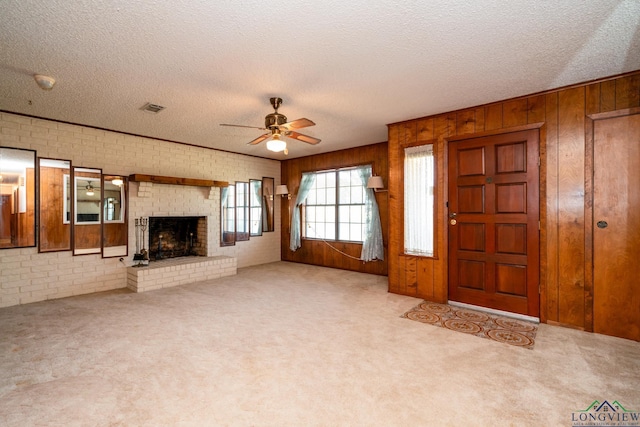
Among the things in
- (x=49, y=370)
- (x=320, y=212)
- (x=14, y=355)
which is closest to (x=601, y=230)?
(x=320, y=212)

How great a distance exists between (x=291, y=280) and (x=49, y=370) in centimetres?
338

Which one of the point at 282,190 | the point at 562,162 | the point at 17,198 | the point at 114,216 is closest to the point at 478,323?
the point at 562,162

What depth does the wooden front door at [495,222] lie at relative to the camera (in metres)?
3.32

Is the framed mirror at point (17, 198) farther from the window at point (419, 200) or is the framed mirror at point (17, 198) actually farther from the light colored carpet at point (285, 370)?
the window at point (419, 200)

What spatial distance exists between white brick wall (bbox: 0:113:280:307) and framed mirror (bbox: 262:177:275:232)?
1.32 ft

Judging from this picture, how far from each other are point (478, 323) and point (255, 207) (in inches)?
203

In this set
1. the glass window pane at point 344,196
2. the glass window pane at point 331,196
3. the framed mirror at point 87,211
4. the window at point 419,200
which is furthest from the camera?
the glass window pane at point 331,196

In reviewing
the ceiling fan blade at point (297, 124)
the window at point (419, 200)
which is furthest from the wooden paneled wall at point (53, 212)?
the window at point (419, 200)

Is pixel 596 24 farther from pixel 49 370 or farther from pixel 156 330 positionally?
pixel 49 370

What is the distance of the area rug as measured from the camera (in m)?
2.85

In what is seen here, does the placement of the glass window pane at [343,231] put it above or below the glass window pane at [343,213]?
below

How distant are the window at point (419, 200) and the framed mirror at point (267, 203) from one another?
12.6 feet

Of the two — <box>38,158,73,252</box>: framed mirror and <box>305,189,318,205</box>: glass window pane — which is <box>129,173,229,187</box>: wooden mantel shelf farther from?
<box>305,189,318,205</box>: glass window pane

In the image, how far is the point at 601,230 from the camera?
2957 mm
